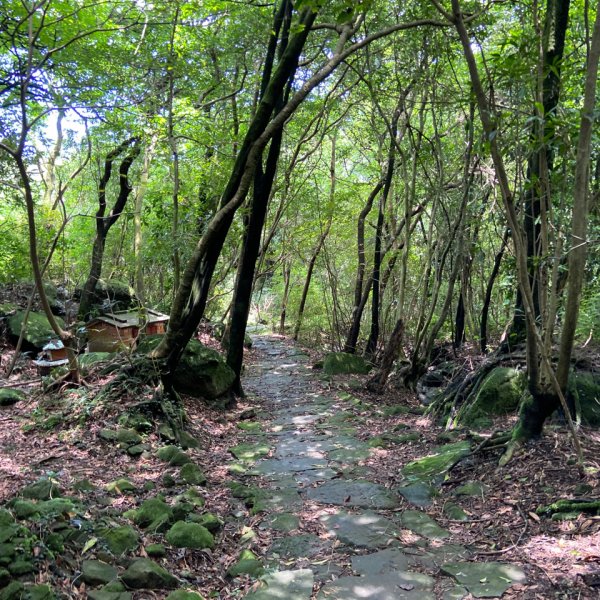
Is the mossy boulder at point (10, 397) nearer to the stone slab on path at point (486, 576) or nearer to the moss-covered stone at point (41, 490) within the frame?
the moss-covered stone at point (41, 490)

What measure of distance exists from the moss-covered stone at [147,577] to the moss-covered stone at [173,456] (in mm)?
1968

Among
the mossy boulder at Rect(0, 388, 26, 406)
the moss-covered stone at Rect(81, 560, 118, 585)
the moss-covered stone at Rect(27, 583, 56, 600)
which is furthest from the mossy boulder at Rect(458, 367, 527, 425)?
the mossy boulder at Rect(0, 388, 26, 406)

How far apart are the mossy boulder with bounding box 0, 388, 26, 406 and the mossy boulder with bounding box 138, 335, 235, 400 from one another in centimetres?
168

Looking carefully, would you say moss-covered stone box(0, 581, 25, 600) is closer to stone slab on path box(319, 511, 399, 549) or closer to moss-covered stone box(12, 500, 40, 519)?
moss-covered stone box(12, 500, 40, 519)

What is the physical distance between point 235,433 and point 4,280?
7929 mm

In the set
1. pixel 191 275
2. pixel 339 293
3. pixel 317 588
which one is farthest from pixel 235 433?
pixel 339 293

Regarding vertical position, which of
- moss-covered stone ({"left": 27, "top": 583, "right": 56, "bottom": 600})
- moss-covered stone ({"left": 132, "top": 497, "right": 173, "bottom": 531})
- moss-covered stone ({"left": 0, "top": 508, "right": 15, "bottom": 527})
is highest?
moss-covered stone ({"left": 0, "top": 508, "right": 15, "bottom": 527})

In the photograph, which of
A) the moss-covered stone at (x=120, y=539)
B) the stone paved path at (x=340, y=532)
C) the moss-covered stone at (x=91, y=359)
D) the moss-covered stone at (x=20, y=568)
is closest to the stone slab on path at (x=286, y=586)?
the stone paved path at (x=340, y=532)

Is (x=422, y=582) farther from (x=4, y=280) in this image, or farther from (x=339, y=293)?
(x=339, y=293)

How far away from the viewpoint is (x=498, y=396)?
261 inches

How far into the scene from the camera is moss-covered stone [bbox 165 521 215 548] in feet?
12.2

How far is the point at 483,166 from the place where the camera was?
8.69 m

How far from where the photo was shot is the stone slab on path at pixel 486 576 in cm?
317

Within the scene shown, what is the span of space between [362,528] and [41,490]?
8.00 ft
